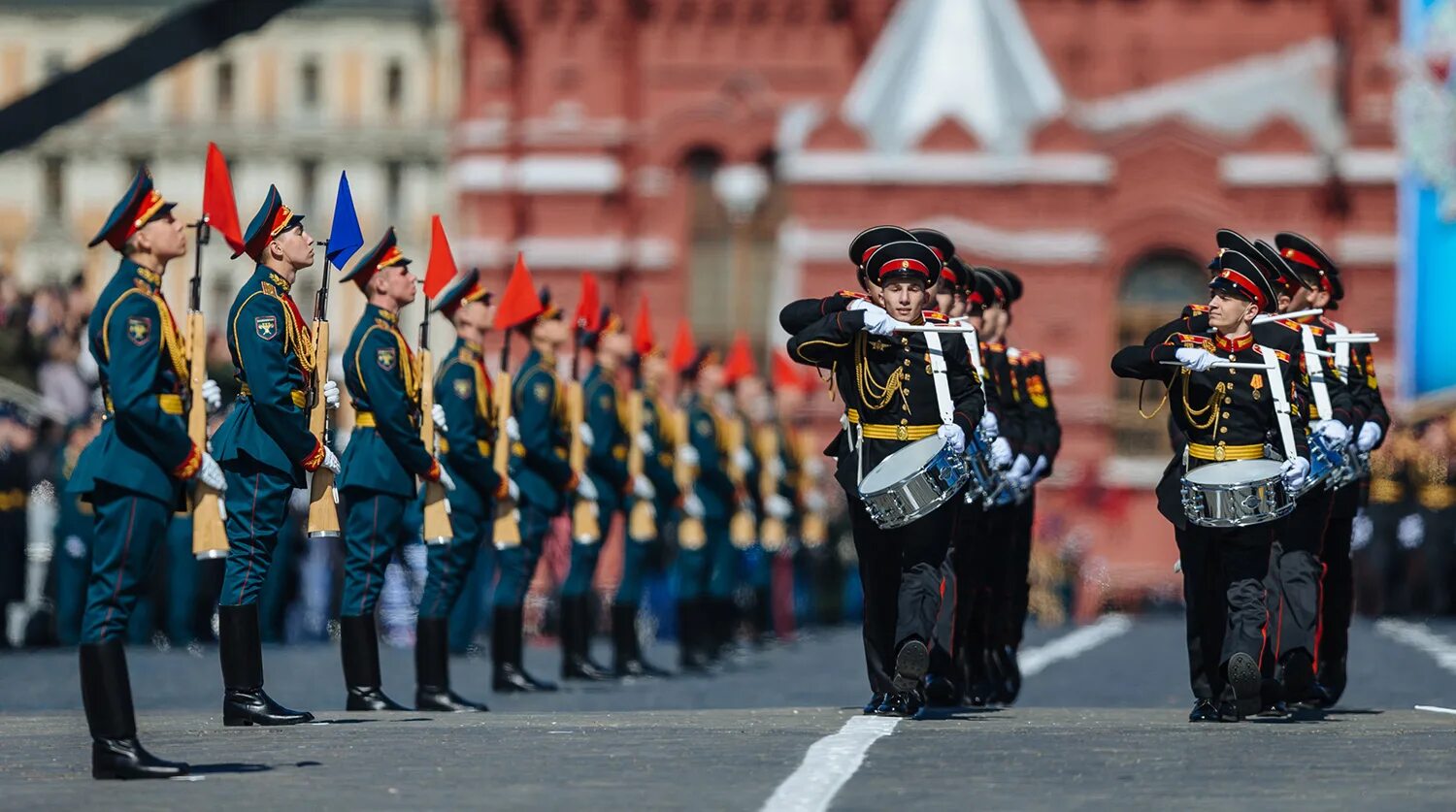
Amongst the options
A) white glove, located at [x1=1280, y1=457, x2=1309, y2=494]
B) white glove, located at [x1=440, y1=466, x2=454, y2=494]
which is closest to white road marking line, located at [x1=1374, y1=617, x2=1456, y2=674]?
white glove, located at [x1=1280, y1=457, x2=1309, y2=494]

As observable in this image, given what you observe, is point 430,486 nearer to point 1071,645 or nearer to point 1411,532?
point 1071,645

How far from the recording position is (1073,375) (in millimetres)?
44812

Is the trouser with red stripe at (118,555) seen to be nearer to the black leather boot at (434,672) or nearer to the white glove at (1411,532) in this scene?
the black leather boot at (434,672)

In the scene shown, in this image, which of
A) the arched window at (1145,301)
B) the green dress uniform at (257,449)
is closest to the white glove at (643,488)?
the green dress uniform at (257,449)

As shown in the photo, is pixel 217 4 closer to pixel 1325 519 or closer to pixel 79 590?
pixel 79 590

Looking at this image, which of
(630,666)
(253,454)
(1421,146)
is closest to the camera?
(253,454)

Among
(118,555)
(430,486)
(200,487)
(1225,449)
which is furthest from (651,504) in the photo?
(118,555)

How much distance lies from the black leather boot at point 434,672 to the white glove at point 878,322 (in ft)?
8.52

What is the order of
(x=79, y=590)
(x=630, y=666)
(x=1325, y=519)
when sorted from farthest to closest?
(x=79, y=590) → (x=630, y=666) → (x=1325, y=519)

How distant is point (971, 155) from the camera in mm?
44969

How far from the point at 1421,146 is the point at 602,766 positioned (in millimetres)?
33762

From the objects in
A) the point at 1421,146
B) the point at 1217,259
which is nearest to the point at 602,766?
the point at 1217,259

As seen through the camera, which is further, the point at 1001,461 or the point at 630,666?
the point at 630,666

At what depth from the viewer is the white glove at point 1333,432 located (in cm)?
1325
